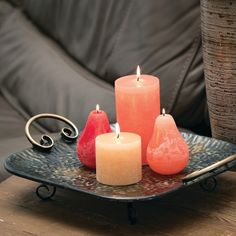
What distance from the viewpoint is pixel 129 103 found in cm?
111

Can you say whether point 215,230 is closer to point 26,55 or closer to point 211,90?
point 211,90

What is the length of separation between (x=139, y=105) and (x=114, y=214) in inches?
6.5

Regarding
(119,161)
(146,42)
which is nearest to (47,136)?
(119,161)

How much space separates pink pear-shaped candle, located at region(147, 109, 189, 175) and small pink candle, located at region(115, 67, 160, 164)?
0.04 metres

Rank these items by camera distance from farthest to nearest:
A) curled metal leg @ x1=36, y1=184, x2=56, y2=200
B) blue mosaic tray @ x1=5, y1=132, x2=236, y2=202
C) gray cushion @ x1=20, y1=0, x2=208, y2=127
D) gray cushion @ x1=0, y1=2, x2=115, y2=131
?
gray cushion @ x1=0, y1=2, x2=115, y2=131 → gray cushion @ x1=20, y1=0, x2=208, y2=127 → curled metal leg @ x1=36, y1=184, x2=56, y2=200 → blue mosaic tray @ x1=5, y1=132, x2=236, y2=202

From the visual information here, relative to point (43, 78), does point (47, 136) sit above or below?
above

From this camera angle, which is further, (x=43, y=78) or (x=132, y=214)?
(x=43, y=78)

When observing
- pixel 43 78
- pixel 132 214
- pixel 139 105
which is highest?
pixel 139 105

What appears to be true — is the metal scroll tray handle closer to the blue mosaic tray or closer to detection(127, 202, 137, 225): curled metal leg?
the blue mosaic tray

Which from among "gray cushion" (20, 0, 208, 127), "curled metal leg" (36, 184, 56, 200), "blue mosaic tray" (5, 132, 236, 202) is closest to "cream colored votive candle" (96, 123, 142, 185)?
"blue mosaic tray" (5, 132, 236, 202)

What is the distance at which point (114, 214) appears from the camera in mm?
1085

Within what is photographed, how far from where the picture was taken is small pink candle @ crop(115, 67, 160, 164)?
111 cm

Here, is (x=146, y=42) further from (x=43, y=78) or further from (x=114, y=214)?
(x=114, y=214)

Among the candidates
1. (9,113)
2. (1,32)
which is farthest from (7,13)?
(9,113)
